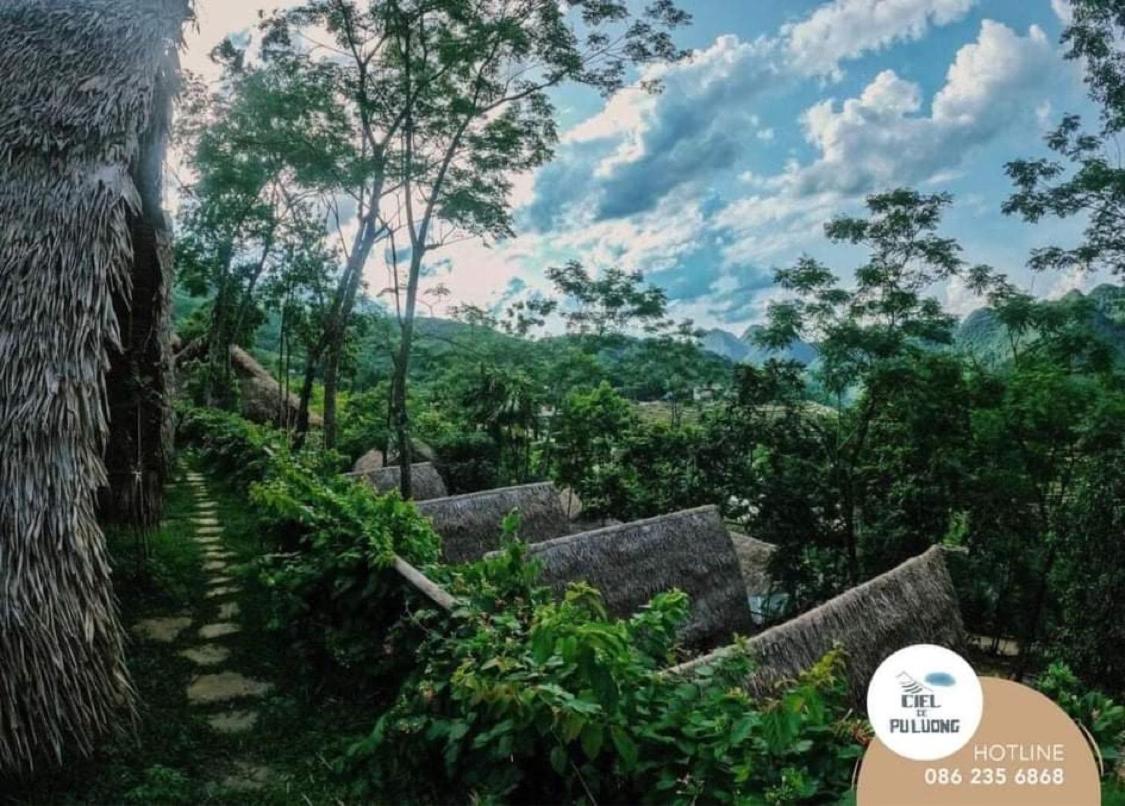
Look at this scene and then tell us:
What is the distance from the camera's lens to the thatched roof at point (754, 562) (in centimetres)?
1074

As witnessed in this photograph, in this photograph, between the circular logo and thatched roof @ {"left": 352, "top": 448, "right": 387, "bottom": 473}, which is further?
thatched roof @ {"left": 352, "top": 448, "right": 387, "bottom": 473}

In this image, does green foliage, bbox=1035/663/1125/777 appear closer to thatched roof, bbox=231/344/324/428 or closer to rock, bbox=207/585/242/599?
rock, bbox=207/585/242/599

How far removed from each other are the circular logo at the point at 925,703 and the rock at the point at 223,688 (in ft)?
10.5

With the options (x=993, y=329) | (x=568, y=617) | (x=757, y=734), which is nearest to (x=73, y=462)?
(x=568, y=617)

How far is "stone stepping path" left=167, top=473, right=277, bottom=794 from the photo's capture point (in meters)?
3.10

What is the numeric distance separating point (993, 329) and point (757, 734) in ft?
52.9

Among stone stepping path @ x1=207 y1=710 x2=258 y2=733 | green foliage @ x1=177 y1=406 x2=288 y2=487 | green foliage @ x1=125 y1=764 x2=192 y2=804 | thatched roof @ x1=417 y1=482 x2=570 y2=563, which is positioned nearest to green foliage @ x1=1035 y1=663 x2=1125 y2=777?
green foliage @ x1=125 y1=764 x2=192 y2=804

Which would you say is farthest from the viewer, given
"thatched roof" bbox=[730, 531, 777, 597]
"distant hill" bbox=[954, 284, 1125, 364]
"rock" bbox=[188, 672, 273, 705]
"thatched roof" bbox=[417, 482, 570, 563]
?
"distant hill" bbox=[954, 284, 1125, 364]

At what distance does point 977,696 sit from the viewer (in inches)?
72.3

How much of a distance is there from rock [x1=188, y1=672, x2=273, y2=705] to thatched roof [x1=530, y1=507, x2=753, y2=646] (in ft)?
10.7

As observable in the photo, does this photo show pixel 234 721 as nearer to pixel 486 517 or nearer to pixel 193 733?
pixel 193 733

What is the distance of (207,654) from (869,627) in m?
5.19

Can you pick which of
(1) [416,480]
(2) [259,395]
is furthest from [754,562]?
(2) [259,395]

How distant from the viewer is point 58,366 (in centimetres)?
315
